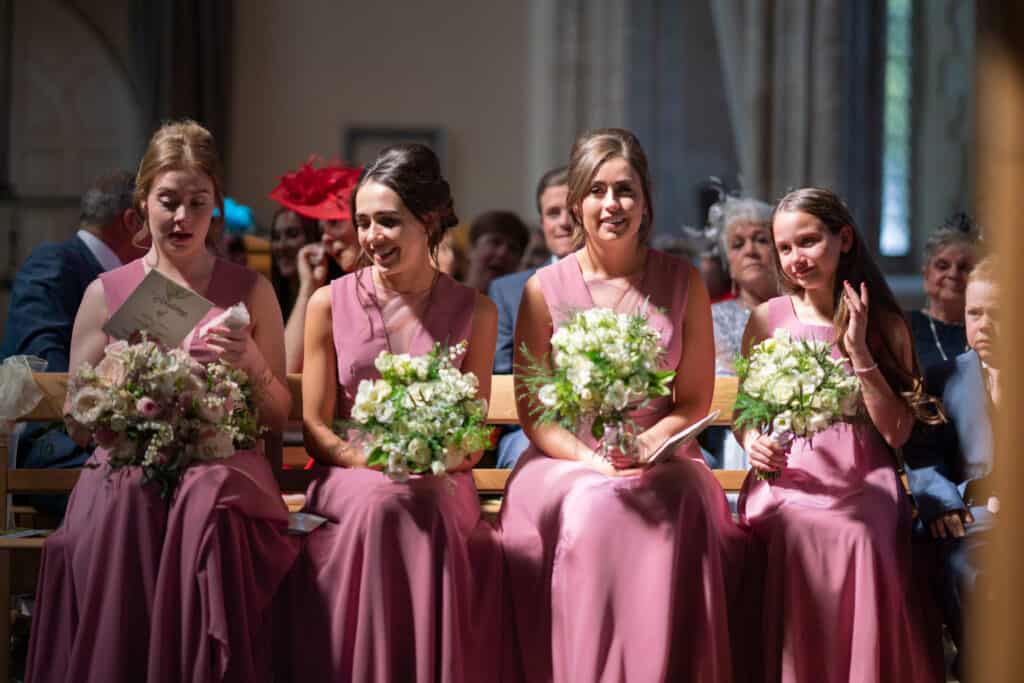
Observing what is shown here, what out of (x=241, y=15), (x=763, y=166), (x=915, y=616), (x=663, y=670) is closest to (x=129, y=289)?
(x=663, y=670)

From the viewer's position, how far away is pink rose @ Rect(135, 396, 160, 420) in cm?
350

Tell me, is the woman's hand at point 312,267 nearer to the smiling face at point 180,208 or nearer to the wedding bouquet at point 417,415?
the smiling face at point 180,208

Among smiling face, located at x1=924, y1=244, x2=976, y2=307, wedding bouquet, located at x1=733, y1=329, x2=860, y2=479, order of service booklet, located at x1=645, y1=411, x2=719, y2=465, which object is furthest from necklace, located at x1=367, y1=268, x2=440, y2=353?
smiling face, located at x1=924, y1=244, x2=976, y2=307

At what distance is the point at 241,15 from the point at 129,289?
8.30 meters

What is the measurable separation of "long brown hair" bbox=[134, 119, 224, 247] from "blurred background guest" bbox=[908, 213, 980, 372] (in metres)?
2.81

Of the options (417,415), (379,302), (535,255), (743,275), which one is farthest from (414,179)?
(535,255)

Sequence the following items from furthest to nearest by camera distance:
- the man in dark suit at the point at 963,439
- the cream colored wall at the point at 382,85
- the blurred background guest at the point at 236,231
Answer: the cream colored wall at the point at 382,85, the blurred background guest at the point at 236,231, the man in dark suit at the point at 963,439

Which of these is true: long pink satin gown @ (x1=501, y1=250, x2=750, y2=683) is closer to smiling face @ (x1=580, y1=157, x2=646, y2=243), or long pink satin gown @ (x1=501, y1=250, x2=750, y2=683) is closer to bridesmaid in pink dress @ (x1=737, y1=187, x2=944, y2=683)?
bridesmaid in pink dress @ (x1=737, y1=187, x2=944, y2=683)

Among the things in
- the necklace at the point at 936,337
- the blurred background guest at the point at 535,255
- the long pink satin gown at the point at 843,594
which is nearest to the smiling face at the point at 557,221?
the blurred background guest at the point at 535,255

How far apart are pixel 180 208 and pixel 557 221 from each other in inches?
75.0

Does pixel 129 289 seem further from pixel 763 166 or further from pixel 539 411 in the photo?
pixel 763 166

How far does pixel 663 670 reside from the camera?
3.48 m

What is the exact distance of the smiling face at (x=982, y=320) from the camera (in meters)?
4.09

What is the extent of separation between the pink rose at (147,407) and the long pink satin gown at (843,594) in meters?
1.81
